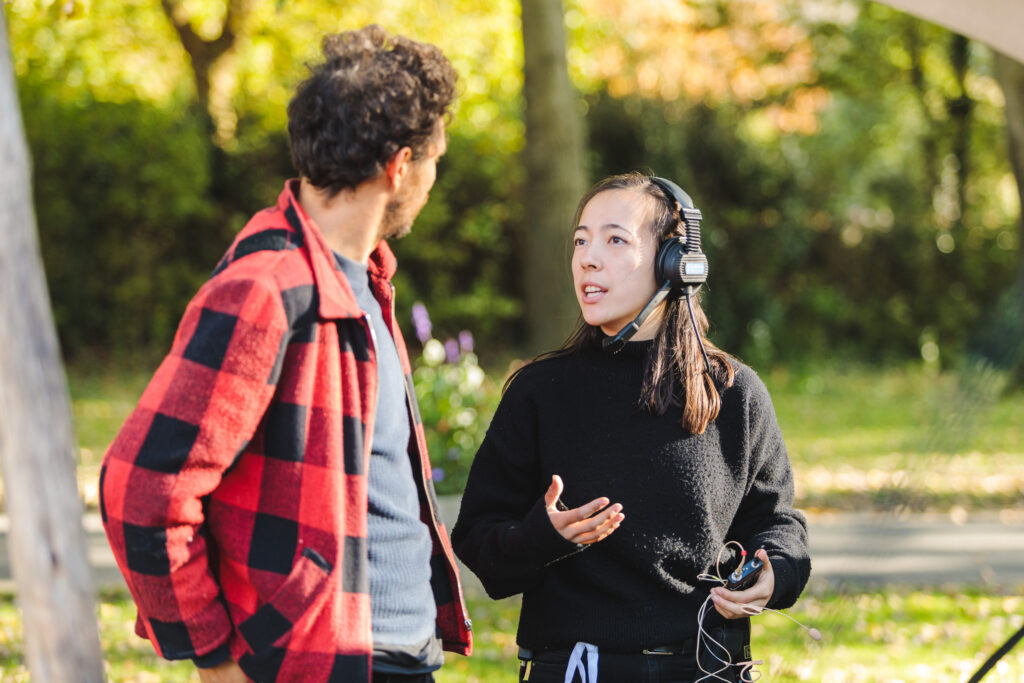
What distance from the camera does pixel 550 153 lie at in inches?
333

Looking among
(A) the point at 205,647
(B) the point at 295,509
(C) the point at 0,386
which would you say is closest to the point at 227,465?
(B) the point at 295,509

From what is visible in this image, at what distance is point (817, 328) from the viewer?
15031 mm

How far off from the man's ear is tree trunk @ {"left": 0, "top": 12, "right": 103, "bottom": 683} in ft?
3.78

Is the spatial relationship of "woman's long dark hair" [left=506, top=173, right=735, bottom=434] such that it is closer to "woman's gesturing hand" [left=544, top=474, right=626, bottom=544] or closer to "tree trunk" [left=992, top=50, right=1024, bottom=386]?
"woman's gesturing hand" [left=544, top=474, right=626, bottom=544]

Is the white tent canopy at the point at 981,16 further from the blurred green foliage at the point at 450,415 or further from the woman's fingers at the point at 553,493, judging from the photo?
the blurred green foliage at the point at 450,415

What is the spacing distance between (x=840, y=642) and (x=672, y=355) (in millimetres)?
3361

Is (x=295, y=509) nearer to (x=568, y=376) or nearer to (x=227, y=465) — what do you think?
(x=227, y=465)

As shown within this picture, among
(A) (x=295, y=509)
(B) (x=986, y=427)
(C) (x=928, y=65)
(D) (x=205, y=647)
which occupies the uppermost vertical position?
(C) (x=928, y=65)

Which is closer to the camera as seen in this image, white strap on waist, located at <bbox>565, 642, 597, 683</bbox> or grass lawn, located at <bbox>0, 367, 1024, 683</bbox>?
white strap on waist, located at <bbox>565, 642, 597, 683</bbox>

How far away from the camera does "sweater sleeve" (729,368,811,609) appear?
7.33ft

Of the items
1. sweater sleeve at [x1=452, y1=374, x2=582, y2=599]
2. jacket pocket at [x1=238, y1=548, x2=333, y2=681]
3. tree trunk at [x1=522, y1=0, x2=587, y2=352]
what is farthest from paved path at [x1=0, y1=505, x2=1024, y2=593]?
jacket pocket at [x1=238, y1=548, x2=333, y2=681]

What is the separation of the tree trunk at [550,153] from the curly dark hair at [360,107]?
6385 millimetres

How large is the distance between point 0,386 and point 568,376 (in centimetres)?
138

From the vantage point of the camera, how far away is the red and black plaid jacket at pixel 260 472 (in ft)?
5.38
